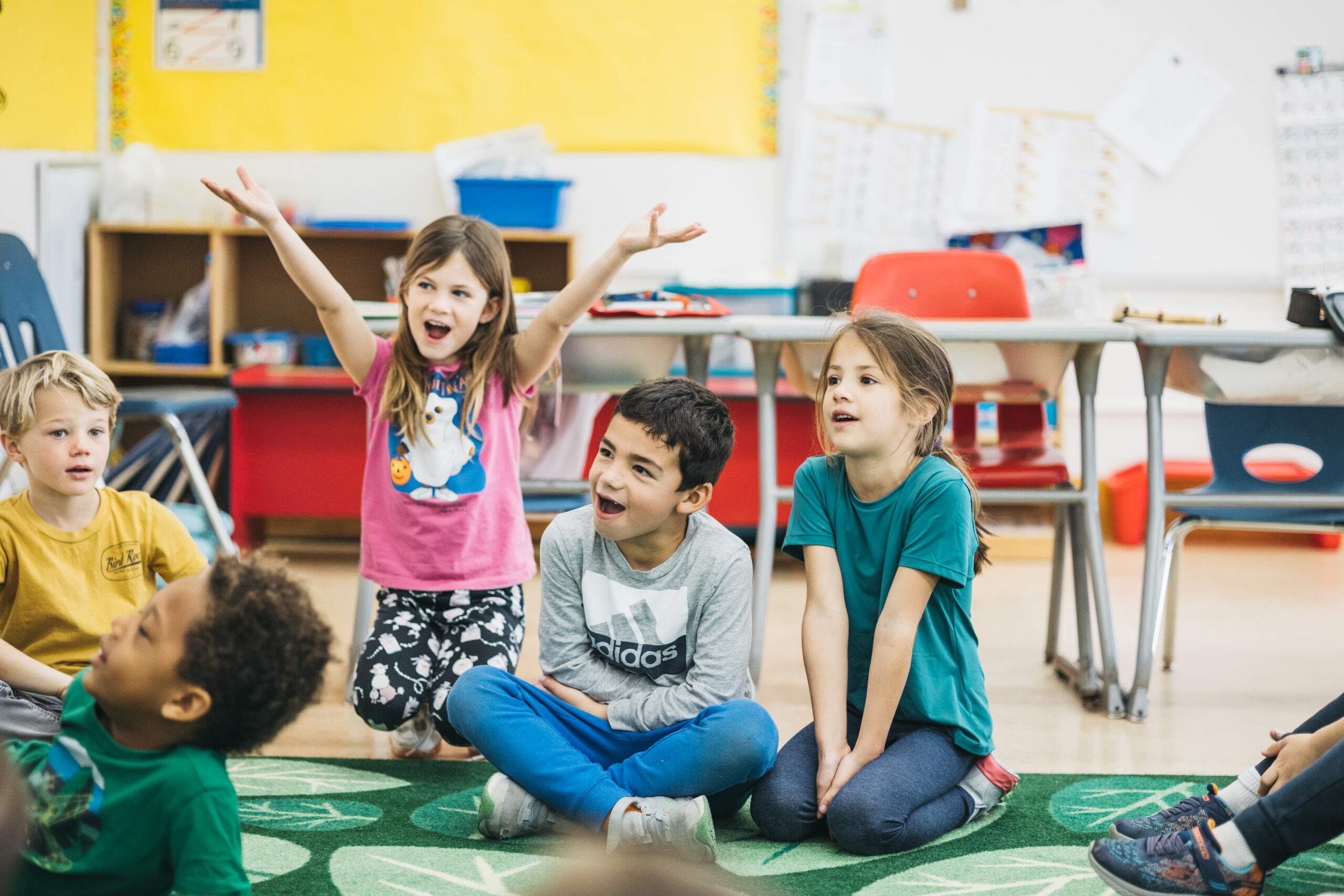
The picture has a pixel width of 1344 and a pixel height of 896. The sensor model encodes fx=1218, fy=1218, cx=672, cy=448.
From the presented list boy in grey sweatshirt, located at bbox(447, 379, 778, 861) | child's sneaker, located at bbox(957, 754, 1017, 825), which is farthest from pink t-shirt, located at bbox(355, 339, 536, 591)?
child's sneaker, located at bbox(957, 754, 1017, 825)

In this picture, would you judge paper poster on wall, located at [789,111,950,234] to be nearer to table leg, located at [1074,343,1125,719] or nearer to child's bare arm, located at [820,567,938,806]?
table leg, located at [1074,343,1125,719]

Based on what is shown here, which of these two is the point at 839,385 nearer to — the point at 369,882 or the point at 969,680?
the point at 969,680

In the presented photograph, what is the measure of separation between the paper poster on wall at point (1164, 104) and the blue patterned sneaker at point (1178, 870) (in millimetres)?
3104

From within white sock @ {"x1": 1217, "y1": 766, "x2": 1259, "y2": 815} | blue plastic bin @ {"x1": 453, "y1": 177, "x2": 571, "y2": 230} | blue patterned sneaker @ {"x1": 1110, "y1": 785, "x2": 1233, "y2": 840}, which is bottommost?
blue patterned sneaker @ {"x1": 1110, "y1": 785, "x2": 1233, "y2": 840}

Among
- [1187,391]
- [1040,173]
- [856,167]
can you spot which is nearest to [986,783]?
[1187,391]

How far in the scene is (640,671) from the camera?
161 cm

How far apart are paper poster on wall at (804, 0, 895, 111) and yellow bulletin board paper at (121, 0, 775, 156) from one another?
0.47 feet

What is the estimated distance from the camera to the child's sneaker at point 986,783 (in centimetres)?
161

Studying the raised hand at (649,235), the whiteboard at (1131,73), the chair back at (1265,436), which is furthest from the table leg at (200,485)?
the whiteboard at (1131,73)

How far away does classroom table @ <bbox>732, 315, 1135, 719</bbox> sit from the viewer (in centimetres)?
213

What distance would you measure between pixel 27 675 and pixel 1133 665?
2019 millimetres

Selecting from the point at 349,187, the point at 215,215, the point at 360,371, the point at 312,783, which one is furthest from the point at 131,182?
the point at 312,783

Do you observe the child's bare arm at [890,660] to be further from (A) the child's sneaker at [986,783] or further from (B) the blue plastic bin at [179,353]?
(B) the blue plastic bin at [179,353]

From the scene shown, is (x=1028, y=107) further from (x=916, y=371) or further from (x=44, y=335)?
(x=44, y=335)
